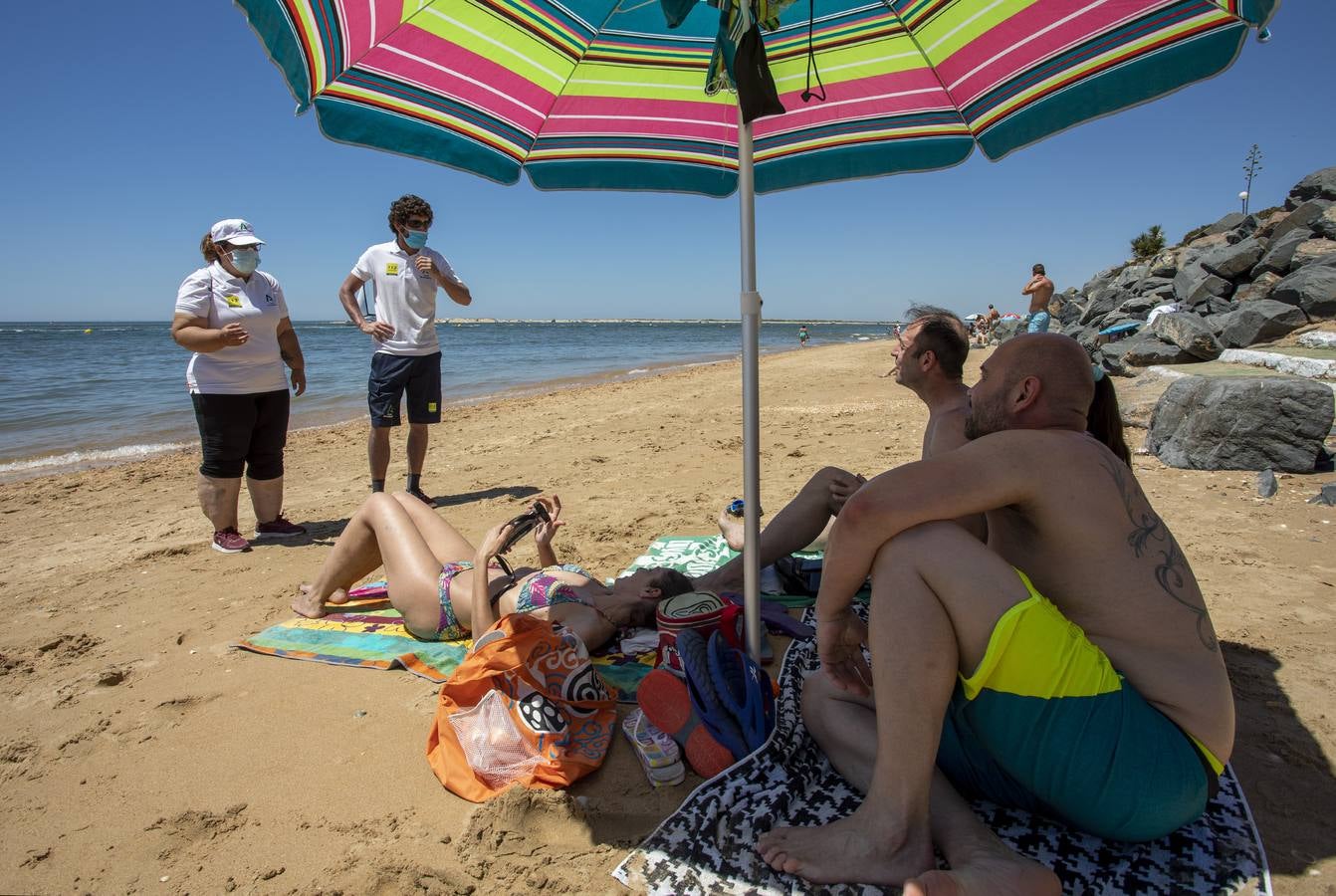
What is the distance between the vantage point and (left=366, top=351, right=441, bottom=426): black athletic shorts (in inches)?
199

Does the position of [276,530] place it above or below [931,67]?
below

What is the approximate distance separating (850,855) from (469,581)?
5.93ft

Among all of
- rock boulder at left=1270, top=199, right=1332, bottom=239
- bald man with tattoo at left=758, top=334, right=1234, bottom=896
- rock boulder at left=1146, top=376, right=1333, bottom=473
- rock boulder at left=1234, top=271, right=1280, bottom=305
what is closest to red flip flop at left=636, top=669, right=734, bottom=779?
bald man with tattoo at left=758, top=334, right=1234, bottom=896

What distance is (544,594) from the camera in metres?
2.84

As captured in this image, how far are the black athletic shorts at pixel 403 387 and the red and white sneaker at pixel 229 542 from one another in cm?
112

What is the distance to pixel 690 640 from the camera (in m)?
2.31

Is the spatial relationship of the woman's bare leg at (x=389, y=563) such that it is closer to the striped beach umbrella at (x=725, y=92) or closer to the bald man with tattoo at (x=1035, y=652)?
the striped beach umbrella at (x=725, y=92)

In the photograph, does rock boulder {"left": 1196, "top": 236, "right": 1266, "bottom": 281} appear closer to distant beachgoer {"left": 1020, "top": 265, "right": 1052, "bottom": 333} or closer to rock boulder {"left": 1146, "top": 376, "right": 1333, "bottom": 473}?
distant beachgoer {"left": 1020, "top": 265, "right": 1052, "bottom": 333}

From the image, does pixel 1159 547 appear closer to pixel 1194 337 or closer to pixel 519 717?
pixel 519 717

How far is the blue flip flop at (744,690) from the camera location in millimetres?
2121

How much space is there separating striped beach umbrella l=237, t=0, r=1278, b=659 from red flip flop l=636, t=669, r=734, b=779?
34 centimetres

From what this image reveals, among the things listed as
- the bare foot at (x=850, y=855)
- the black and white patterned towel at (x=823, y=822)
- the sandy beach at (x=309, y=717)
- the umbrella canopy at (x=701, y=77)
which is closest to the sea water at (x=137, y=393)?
the umbrella canopy at (x=701, y=77)

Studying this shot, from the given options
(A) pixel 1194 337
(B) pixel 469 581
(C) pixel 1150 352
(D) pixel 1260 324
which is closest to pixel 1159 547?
(B) pixel 469 581

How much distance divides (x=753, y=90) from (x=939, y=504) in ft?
3.93
